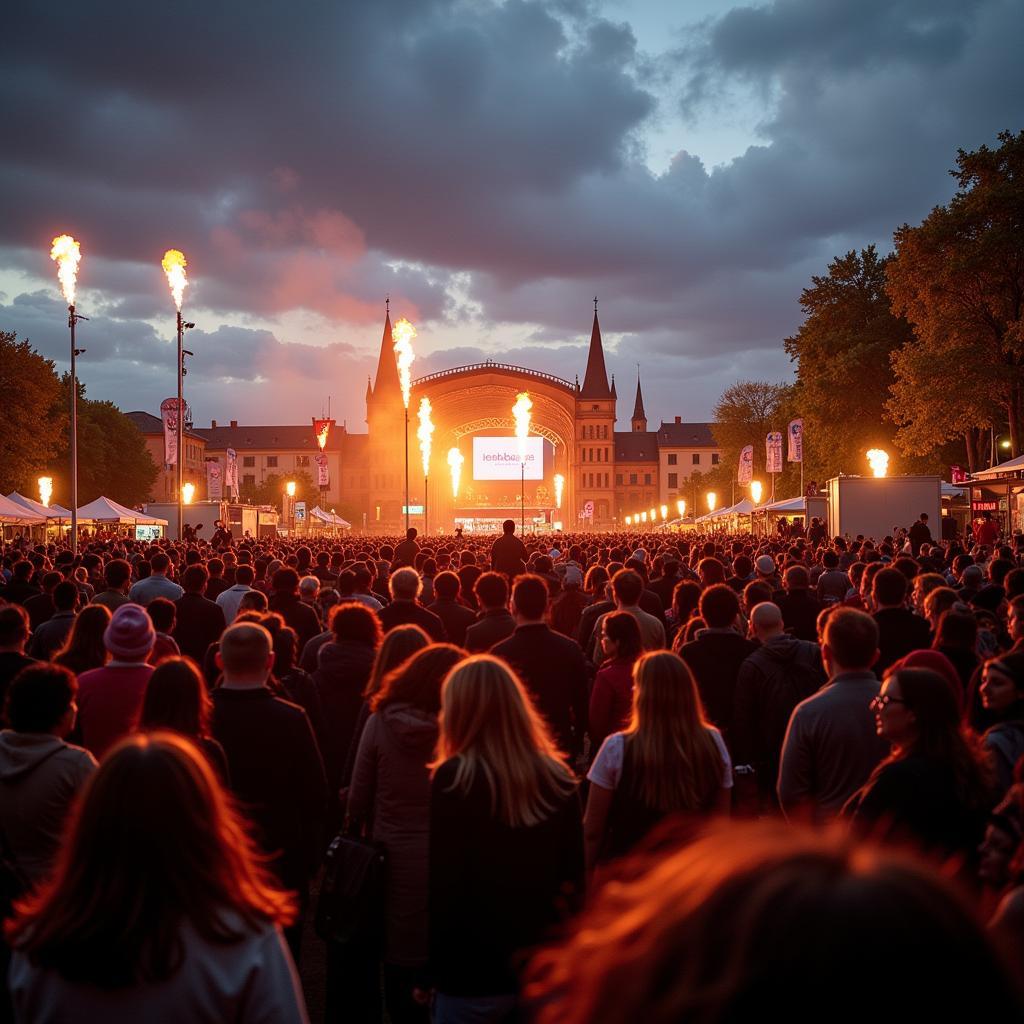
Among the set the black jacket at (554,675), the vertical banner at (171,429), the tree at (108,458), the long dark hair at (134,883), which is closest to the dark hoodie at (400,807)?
the black jacket at (554,675)

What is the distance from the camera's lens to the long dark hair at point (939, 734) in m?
3.65

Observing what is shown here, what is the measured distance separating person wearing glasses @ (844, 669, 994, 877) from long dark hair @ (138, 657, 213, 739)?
8.64ft

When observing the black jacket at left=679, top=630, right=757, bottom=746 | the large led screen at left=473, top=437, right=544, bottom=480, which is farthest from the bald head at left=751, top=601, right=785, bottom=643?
the large led screen at left=473, top=437, right=544, bottom=480

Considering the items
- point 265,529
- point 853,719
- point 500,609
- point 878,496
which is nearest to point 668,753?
point 853,719

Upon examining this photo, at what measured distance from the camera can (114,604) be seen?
9875mm

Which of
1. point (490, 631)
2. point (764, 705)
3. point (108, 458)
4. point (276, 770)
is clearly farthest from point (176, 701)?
point (108, 458)

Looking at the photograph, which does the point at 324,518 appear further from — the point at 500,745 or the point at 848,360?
the point at 500,745

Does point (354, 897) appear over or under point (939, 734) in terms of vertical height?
under

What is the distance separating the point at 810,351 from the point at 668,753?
55331 millimetres

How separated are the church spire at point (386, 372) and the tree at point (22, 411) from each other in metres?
81.7

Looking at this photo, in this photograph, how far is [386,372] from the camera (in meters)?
138

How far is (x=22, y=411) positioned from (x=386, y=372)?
3426 inches

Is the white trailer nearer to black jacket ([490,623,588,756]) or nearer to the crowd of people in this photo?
the crowd of people

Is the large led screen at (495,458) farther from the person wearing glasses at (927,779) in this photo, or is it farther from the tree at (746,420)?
the person wearing glasses at (927,779)
